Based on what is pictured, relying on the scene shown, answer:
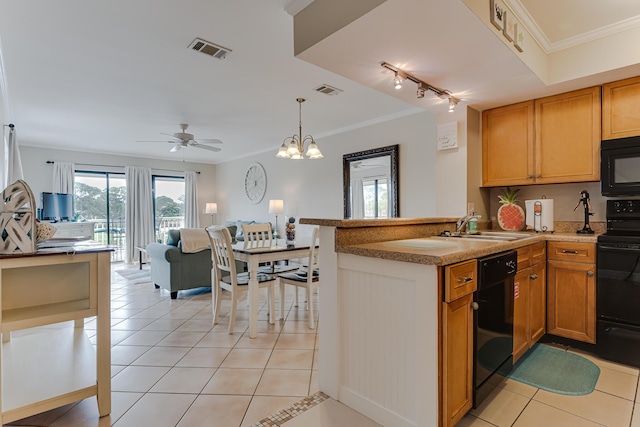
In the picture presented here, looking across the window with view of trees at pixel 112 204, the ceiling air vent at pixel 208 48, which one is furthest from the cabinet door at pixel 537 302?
the window with view of trees at pixel 112 204

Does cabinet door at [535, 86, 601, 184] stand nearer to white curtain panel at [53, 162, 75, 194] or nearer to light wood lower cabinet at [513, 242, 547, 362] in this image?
light wood lower cabinet at [513, 242, 547, 362]

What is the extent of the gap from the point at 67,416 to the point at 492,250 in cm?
245

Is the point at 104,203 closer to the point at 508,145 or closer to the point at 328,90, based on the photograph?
the point at 328,90

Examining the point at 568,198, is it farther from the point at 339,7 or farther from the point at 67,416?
the point at 67,416

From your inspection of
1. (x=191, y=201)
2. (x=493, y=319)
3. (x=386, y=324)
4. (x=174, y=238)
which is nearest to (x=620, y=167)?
(x=493, y=319)

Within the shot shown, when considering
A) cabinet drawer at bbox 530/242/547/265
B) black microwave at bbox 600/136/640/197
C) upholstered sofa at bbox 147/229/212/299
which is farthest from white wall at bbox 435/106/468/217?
upholstered sofa at bbox 147/229/212/299

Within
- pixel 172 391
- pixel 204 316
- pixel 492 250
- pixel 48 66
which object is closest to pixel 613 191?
pixel 492 250

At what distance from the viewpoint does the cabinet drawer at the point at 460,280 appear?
1.45m

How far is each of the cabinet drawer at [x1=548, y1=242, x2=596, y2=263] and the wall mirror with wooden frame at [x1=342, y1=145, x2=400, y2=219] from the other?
213 centimetres

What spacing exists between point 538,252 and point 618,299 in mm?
561

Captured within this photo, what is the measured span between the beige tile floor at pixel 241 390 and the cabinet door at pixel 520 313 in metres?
0.26

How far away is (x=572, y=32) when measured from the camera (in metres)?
2.45

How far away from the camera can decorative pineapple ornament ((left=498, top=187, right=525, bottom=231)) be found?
3119 millimetres

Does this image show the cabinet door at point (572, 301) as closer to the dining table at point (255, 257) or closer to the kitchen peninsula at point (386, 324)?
the kitchen peninsula at point (386, 324)
